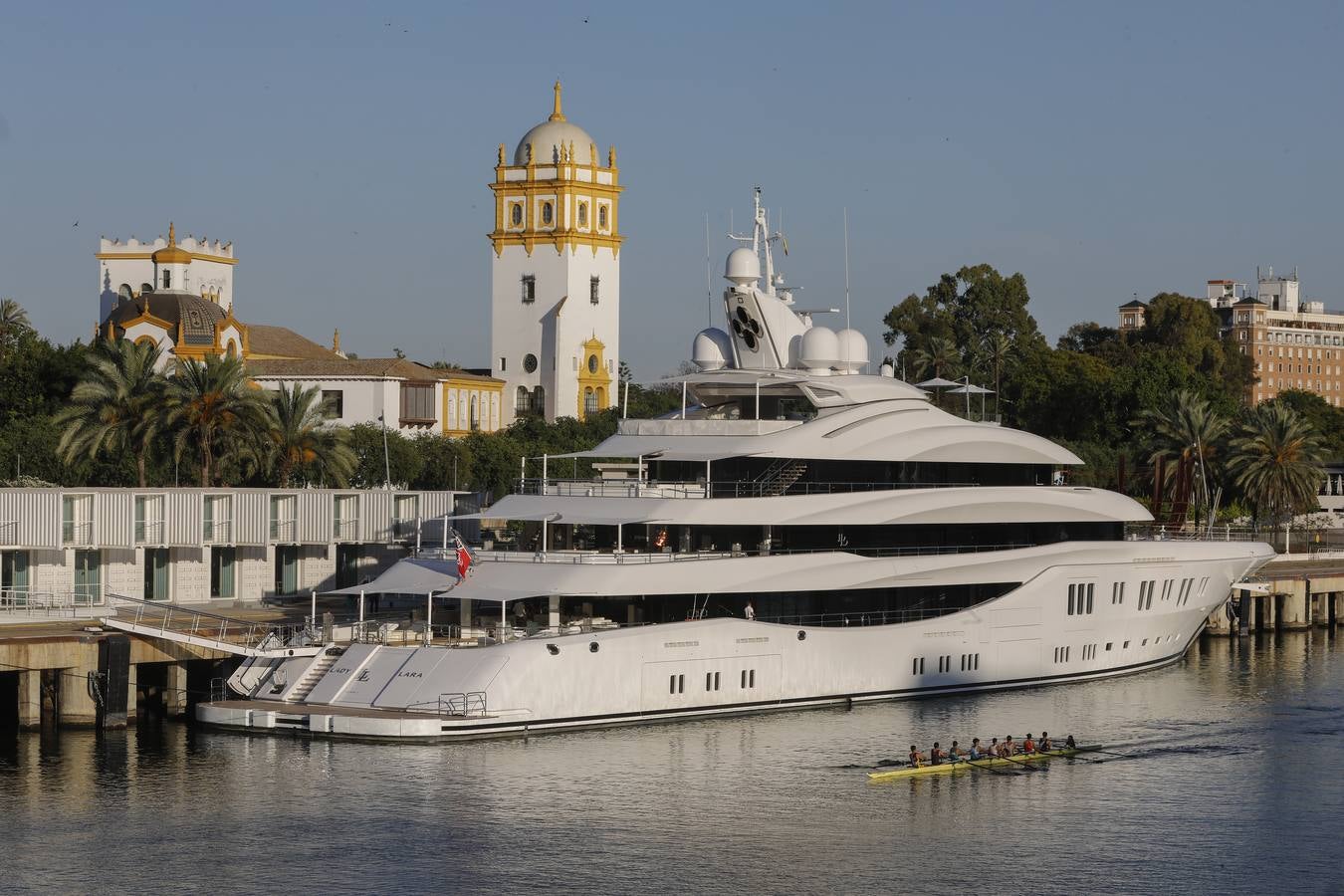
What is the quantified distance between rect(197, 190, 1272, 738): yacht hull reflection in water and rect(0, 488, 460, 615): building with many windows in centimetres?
789

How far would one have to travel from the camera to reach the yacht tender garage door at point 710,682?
157ft

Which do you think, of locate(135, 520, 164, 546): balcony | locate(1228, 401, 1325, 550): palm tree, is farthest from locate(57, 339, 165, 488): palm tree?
locate(1228, 401, 1325, 550): palm tree

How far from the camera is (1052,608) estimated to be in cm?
5638

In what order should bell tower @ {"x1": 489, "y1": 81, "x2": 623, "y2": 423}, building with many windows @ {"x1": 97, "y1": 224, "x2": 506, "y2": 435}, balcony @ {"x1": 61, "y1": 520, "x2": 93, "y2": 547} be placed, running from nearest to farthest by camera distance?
balcony @ {"x1": 61, "y1": 520, "x2": 93, "y2": 547} < building with many windows @ {"x1": 97, "y1": 224, "x2": 506, "y2": 435} < bell tower @ {"x1": 489, "y1": 81, "x2": 623, "y2": 423}

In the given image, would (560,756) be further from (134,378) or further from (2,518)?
(134,378)

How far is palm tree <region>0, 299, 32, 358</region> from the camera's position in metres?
103

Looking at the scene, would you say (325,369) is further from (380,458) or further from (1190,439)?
(1190,439)

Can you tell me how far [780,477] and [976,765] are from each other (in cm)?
1049

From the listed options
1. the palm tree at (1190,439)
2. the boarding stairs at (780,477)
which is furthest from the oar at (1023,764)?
the palm tree at (1190,439)

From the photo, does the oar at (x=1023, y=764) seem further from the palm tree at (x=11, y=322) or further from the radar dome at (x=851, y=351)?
the palm tree at (x=11, y=322)

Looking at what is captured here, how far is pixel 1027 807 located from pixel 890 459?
13.9m

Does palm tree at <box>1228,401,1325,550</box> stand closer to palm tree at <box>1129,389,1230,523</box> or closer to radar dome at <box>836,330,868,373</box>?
palm tree at <box>1129,389,1230,523</box>

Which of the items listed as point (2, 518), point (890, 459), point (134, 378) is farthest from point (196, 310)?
point (890, 459)

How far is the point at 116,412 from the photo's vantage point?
65.6 m
